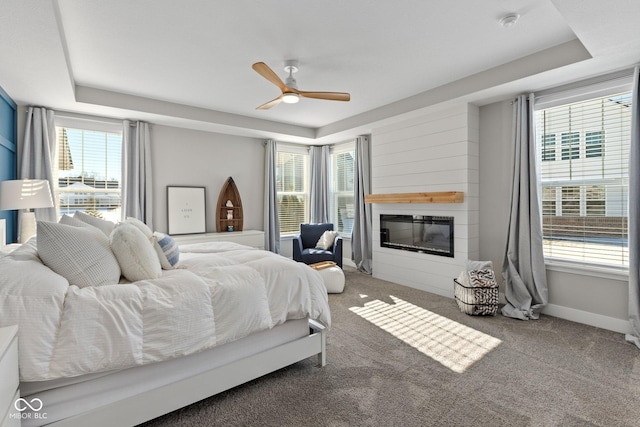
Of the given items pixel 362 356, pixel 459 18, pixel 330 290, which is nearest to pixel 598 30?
pixel 459 18

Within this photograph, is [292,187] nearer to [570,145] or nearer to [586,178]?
[570,145]

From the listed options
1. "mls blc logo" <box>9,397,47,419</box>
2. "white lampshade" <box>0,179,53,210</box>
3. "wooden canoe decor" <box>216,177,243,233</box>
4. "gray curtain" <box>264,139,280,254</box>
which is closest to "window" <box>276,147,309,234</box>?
"gray curtain" <box>264,139,280,254</box>

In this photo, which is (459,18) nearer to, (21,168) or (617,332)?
(617,332)

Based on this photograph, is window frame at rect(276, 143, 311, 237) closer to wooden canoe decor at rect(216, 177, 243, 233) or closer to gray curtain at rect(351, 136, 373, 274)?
wooden canoe decor at rect(216, 177, 243, 233)

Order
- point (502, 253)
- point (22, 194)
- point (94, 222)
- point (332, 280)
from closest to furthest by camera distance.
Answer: point (94, 222)
point (22, 194)
point (502, 253)
point (332, 280)

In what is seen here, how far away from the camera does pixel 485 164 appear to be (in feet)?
12.9

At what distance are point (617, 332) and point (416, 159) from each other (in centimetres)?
275

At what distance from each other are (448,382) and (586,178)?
2.63m

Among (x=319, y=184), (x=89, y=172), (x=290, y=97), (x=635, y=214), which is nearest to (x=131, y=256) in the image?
(x=290, y=97)

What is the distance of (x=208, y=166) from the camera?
5.16 m

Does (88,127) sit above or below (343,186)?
above

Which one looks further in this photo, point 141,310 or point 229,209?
point 229,209

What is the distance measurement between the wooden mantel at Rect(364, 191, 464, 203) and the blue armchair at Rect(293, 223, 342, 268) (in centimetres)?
86

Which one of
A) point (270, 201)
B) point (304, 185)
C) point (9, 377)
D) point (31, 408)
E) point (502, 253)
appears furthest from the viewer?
point (304, 185)
